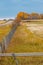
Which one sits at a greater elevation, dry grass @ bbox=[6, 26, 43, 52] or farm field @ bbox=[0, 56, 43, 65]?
farm field @ bbox=[0, 56, 43, 65]

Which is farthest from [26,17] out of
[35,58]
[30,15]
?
[35,58]

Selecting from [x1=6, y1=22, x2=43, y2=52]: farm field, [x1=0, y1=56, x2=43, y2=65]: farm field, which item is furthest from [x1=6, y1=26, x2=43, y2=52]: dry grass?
[x1=0, y1=56, x2=43, y2=65]: farm field

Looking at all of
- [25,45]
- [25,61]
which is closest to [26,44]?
[25,45]

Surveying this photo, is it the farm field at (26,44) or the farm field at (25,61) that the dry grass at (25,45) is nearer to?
the farm field at (26,44)

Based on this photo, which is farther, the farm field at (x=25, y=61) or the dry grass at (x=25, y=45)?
the dry grass at (x=25, y=45)

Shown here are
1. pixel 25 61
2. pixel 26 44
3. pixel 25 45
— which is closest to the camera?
pixel 25 61

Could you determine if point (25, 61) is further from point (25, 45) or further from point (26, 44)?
point (26, 44)

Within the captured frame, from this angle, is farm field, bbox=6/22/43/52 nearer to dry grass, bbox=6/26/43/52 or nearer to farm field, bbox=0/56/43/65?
dry grass, bbox=6/26/43/52

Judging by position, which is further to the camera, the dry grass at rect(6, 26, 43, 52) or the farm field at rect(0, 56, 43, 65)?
the dry grass at rect(6, 26, 43, 52)

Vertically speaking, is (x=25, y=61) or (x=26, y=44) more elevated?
(x=25, y=61)

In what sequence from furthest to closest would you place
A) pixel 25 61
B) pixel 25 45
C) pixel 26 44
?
pixel 26 44
pixel 25 45
pixel 25 61

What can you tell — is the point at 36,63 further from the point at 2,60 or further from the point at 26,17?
the point at 26,17

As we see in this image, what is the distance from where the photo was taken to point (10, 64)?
9.46 meters

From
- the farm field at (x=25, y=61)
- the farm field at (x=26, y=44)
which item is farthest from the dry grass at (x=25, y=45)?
the farm field at (x=25, y=61)
